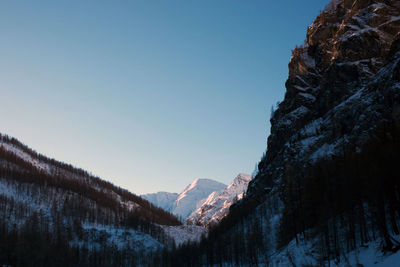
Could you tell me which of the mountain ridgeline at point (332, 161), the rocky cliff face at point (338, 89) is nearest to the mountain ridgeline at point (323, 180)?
the mountain ridgeline at point (332, 161)

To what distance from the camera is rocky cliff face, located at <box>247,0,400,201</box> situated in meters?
104

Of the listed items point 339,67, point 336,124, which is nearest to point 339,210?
point 336,124

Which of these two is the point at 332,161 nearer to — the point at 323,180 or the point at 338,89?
the point at 323,180

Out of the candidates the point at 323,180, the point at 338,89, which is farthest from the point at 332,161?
the point at 338,89

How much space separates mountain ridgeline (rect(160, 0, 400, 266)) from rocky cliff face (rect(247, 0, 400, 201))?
47 cm

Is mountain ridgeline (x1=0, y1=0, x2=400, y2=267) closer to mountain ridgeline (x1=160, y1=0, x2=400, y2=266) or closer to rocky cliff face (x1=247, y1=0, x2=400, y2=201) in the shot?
mountain ridgeline (x1=160, y1=0, x2=400, y2=266)

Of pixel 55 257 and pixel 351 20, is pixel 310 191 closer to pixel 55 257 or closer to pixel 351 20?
pixel 351 20

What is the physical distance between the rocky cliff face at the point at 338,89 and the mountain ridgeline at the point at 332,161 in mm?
470

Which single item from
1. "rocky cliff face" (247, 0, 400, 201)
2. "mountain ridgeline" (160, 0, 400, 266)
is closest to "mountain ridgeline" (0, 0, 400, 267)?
"mountain ridgeline" (160, 0, 400, 266)

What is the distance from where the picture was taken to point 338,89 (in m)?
150

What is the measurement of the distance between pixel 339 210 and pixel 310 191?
12.7 meters

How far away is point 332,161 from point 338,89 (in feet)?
213

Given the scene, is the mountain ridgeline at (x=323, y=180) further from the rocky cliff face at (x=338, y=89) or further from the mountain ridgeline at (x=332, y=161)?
the rocky cliff face at (x=338, y=89)

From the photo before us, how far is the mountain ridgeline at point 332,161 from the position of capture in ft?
194
